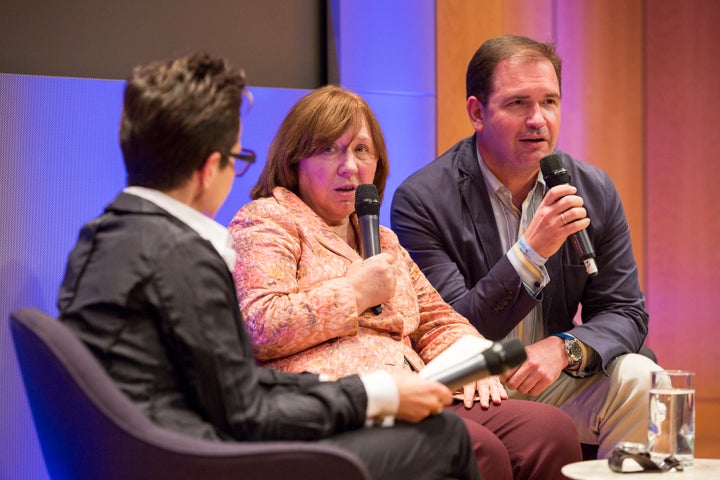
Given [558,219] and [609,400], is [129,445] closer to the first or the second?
[558,219]

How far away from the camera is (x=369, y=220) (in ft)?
7.71

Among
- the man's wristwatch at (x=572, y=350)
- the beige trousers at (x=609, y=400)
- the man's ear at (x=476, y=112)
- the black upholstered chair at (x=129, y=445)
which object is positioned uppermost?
the man's ear at (x=476, y=112)

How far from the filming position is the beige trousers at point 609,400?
271 centimetres

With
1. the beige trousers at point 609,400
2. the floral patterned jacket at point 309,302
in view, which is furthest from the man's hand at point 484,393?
the beige trousers at point 609,400

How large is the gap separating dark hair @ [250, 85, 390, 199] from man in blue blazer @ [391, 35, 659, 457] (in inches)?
20.9

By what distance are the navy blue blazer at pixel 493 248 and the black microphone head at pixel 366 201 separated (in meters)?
0.60

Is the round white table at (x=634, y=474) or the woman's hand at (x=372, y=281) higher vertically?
the woman's hand at (x=372, y=281)

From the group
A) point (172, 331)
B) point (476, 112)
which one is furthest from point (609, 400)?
point (172, 331)

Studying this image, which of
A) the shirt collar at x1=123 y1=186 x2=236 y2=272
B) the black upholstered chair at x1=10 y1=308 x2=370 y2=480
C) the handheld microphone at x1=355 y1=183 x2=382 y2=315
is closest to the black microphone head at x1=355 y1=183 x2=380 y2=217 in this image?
the handheld microphone at x1=355 y1=183 x2=382 y2=315

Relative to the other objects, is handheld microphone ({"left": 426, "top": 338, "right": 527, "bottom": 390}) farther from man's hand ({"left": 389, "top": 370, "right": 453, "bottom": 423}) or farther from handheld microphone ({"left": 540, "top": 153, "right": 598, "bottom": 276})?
handheld microphone ({"left": 540, "top": 153, "right": 598, "bottom": 276})

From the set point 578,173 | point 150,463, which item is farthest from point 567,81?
point 150,463

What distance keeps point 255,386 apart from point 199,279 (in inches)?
8.1

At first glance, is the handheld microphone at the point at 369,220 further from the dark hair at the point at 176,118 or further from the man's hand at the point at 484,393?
the dark hair at the point at 176,118

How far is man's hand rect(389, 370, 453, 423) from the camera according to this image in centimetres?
162
